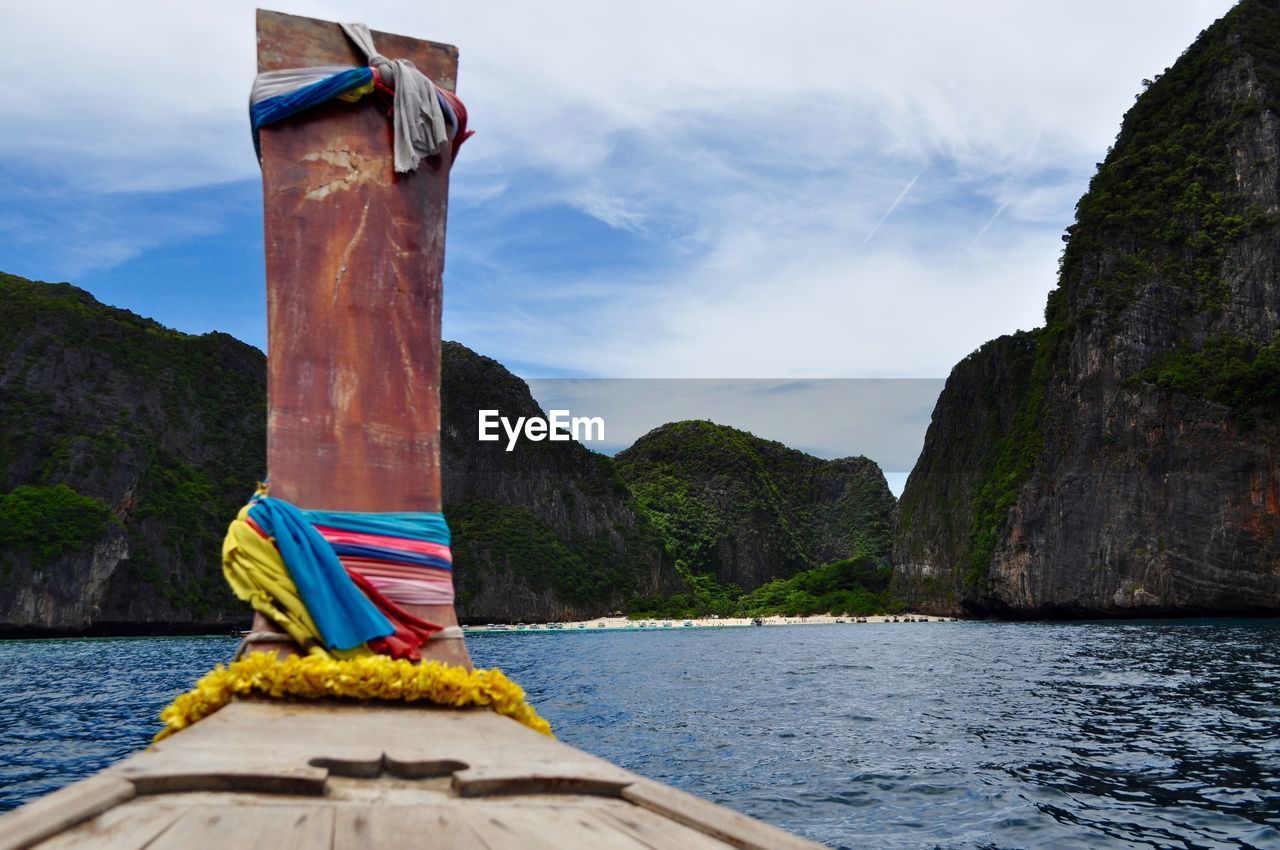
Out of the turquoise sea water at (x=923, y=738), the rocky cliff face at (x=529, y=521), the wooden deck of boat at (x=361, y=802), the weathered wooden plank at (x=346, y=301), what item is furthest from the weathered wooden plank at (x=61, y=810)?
the rocky cliff face at (x=529, y=521)

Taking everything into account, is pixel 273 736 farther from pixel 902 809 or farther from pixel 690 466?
pixel 690 466

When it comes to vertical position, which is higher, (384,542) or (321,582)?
(384,542)

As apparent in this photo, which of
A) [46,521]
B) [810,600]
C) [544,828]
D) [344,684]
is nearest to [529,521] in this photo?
[810,600]

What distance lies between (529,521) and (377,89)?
4856 inches

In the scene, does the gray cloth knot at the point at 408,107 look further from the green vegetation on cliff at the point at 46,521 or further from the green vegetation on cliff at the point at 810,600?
the green vegetation on cliff at the point at 810,600

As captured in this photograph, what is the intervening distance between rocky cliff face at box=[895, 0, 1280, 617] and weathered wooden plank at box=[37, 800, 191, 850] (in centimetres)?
7107

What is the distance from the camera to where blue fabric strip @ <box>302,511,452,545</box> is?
15.5 ft

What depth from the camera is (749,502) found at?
16325 centimetres

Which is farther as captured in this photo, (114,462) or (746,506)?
(746,506)

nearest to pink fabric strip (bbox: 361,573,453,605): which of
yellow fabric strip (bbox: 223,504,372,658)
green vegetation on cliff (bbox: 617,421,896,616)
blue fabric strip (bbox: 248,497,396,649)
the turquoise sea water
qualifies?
Answer: blue fabric strip (bbox: 248,497,396,649)

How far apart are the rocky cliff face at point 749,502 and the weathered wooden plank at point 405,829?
14905cm

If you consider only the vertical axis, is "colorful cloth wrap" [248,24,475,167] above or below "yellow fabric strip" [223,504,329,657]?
above

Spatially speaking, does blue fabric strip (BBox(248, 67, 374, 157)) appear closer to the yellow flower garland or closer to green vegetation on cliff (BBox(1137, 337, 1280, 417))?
the yellow flower garland

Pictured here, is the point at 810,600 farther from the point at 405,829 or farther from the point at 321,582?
the point at 405,829
